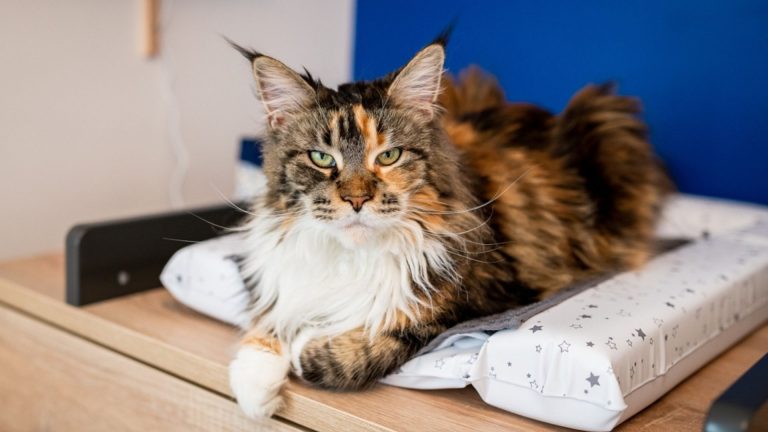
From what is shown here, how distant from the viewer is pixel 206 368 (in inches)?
50.6

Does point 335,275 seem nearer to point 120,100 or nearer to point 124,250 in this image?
point 124,250

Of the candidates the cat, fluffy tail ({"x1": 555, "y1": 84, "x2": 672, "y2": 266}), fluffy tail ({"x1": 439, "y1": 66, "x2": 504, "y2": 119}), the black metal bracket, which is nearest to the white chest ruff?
the cat

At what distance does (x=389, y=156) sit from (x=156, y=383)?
1.93 ft

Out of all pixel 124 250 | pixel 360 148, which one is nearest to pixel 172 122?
pixel 124 250

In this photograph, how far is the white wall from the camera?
6.20 ft

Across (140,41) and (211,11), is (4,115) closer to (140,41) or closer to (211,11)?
(140,41)

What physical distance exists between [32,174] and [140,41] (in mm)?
452

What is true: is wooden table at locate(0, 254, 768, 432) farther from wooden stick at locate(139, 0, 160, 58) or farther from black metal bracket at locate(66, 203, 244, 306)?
wooden stick at locate(139, 0, 160, 58)

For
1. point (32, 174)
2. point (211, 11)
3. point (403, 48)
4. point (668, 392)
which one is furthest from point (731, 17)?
point (32, 174)

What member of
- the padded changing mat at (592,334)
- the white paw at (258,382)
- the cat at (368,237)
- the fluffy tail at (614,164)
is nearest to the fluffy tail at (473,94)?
the fluffy tail at (614,164)

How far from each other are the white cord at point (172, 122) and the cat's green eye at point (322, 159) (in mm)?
1165

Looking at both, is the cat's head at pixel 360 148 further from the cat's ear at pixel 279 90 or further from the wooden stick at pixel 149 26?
the wooden stick at pixel 149 26

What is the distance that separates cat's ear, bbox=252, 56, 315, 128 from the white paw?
36cm

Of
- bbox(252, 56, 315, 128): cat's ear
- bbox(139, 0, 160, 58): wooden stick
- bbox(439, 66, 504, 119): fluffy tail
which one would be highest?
bbox(139, 0, 160, 58): wooden stick
